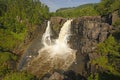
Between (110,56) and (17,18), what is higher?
(17,18)

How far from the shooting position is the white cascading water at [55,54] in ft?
256

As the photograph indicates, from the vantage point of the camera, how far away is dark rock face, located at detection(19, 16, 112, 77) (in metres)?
77.3

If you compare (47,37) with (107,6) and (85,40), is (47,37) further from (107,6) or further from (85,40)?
(107,6)

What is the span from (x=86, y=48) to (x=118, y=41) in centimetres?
1155

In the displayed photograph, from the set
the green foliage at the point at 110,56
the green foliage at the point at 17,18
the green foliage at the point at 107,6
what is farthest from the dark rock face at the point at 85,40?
the green foliage at the point at 107,6

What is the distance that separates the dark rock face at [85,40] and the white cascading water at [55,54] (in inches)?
84.7

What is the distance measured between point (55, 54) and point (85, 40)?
11958mm

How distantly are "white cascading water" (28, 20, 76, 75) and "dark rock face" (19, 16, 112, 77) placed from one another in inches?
84.7

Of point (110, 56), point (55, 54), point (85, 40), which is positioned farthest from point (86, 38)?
point (110, 56)

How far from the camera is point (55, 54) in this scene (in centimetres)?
8662

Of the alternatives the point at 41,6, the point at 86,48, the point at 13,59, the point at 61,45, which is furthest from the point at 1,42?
the point at 41,6

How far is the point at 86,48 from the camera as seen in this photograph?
8525cm

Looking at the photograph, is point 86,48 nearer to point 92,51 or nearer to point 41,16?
point 92,51

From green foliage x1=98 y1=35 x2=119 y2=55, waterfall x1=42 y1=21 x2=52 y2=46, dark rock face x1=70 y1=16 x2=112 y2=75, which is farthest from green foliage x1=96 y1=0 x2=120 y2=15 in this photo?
green foliage x1=98 y1=35 x2=119 y2=55
